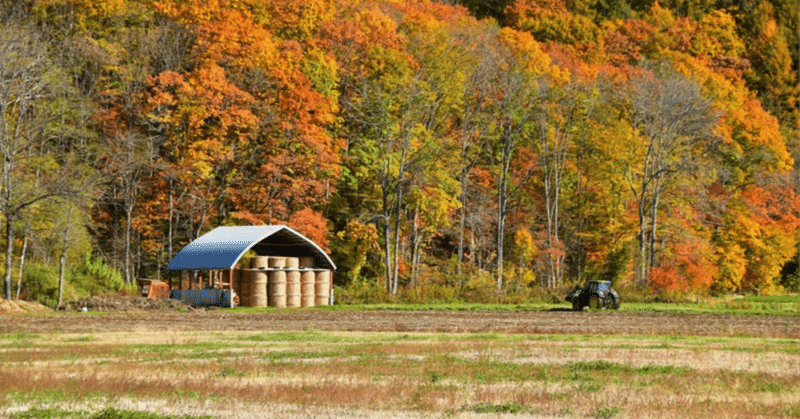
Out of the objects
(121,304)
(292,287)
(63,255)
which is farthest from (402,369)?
(292,287)

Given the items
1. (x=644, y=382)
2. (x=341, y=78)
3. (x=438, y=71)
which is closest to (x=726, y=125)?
(x=438, y=71)

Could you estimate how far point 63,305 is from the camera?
6341cm

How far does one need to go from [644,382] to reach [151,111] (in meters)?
59.4

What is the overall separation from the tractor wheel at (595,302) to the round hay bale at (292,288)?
17313 mm

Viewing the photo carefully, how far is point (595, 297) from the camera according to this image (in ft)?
208

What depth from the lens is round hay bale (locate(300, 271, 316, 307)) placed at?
70.9 m

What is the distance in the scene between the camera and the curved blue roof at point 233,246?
6631 centimetres

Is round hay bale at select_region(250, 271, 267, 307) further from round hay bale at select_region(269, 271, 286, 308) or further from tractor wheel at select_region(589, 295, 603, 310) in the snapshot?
tractor wheel at select_region(589, 295, 603, 310)

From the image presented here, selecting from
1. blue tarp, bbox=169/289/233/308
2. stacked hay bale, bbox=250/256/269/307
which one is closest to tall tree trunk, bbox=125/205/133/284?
blue tarp, bbox=169/289/233/308

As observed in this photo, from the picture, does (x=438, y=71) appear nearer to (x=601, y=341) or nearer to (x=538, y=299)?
(x=538, y=299)

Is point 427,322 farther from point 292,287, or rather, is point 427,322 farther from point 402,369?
point 402,369

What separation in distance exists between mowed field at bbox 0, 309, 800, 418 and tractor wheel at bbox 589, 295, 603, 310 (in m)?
11.7

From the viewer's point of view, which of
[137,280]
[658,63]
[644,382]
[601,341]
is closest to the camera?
[644,382]

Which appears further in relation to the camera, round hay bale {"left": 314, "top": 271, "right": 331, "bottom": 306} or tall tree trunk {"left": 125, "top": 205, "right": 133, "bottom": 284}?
tall tree trunk {"left": 125, "top": 205, "right": 133, "bottom": 284}
